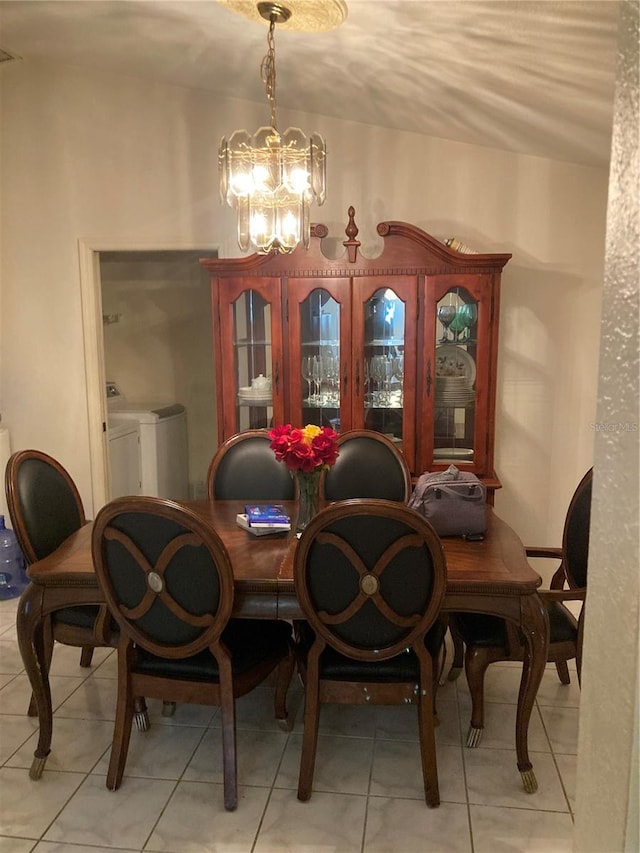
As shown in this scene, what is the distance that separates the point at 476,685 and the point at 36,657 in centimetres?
145

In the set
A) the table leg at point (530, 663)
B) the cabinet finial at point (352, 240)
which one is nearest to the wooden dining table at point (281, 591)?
the table leg at point (530, 663)

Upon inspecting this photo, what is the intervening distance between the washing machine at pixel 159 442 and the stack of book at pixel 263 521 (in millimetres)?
1913

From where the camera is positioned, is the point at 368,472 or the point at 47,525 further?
the point at 368,472

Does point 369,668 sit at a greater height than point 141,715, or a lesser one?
greater

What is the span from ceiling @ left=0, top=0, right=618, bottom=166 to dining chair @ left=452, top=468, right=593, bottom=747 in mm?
1364

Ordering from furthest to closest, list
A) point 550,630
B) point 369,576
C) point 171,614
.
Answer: point 550,630, point 171,614, point 369,576

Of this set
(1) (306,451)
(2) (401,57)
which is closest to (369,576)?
(1) (306,451)

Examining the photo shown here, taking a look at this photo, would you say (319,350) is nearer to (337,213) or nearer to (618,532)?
(337,213)

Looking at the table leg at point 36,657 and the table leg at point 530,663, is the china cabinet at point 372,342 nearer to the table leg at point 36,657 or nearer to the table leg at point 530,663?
the table leg at point 530,663

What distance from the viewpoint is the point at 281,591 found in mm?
1885

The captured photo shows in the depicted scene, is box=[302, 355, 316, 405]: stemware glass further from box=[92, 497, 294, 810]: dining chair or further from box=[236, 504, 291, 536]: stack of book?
box=[92, 497, 294, 810]: dining chair

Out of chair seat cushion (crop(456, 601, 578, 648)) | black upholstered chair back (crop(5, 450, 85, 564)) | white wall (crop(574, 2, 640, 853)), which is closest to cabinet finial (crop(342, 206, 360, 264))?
black upholstered chair back (crop(5, 450, 85, 564))

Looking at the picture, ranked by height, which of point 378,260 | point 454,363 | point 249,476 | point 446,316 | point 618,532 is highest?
point 378,260

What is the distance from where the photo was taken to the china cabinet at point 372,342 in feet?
10.3
